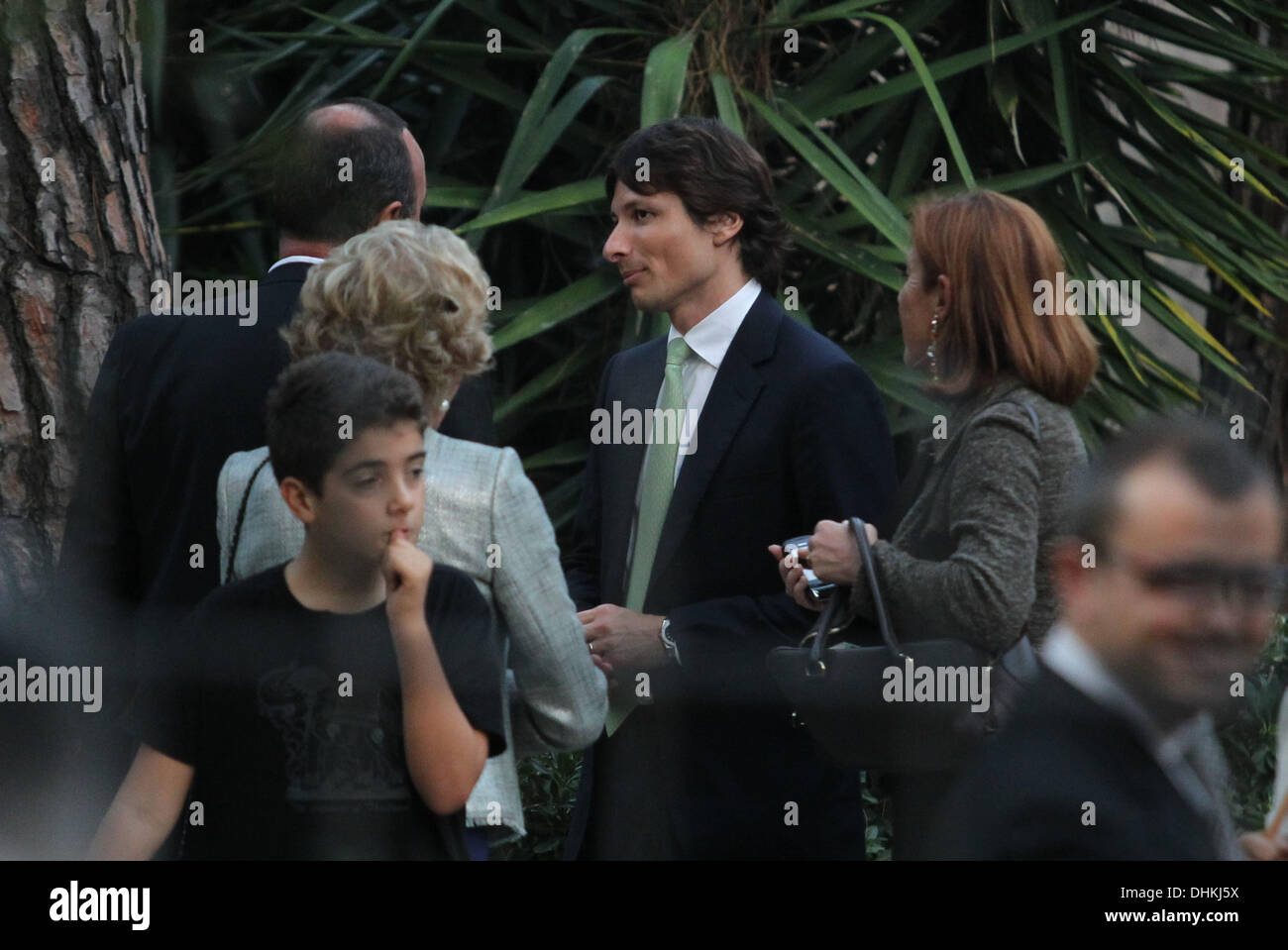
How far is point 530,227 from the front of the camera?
4.44 m

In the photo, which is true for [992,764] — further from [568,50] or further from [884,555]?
[568,50]

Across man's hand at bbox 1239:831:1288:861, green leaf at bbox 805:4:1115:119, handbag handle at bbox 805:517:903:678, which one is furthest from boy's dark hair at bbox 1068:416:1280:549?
green leaf at bbox 805:4:1115:119

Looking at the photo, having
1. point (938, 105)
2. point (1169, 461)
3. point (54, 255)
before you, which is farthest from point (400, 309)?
point (938, 105)

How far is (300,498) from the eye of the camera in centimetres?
198

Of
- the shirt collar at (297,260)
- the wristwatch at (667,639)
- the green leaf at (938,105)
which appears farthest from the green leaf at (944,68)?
the shirt collar at (297,260)

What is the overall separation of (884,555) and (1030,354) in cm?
34

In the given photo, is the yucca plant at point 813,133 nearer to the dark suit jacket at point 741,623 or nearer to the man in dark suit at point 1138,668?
the dark suit jacket at point 741,623

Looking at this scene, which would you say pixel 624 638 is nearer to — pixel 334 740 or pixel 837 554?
pixel 837 554

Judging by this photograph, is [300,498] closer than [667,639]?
Yes

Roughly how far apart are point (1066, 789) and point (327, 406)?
0.99 meters

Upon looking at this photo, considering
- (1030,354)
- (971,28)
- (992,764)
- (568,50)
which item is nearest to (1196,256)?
(971,28)

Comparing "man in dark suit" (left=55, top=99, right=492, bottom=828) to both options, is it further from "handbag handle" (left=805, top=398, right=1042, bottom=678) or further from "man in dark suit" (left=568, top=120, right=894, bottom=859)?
"handbag handle" (left=805, top=398, right=1042, bottom=678)

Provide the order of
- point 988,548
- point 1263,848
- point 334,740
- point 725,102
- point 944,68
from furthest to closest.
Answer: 1. point 944,68
2. point 725,102
3. point 988,548
4. point 334,740
5. point 1263,848
